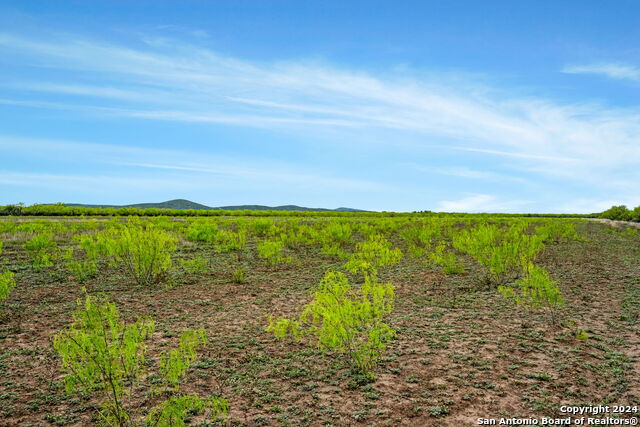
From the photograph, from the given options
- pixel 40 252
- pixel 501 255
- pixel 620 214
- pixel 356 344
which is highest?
pixel 620 214

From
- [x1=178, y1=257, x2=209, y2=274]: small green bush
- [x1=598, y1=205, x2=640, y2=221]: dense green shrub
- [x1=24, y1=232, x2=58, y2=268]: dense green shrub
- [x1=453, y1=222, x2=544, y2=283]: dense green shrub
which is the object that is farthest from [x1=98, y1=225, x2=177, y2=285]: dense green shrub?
[x1=598, y1=205, x2=640, y2=221]: dense green shrub

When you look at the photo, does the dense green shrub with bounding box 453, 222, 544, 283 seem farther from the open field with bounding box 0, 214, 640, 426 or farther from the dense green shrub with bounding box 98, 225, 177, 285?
the dense green shrub with bounding box 98, 225, 177, 285

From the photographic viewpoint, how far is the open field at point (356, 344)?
14.7 ft

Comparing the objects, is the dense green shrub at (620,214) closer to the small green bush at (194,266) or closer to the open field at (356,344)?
the open field at (356,344)

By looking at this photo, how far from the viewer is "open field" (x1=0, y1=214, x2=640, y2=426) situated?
4.48 metres

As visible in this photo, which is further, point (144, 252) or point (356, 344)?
point (144, 252)

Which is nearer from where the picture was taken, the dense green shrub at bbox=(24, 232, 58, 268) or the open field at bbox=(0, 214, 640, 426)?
the open field at bbox=(0, 214, 640, 426)

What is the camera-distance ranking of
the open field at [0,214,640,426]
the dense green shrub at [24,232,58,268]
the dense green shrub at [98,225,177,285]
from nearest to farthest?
the open field at [0,214,640,426], the dense green shrub at [98,225,177,285], the dense green shrub at [24,232,58,268]

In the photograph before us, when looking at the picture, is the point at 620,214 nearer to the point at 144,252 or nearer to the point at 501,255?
the point at 501,255

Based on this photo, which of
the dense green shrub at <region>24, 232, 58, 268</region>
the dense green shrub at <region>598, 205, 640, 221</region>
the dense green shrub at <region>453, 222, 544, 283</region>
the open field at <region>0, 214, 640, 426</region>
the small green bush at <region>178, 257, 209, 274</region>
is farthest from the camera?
the dense green shrub at <region>598, 205, 640, 221</region>

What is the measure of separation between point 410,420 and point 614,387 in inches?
105

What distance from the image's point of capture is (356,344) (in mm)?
5934

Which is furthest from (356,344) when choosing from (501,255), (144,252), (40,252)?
(40,252)

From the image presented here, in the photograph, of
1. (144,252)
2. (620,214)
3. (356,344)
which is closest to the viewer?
(356,344)
